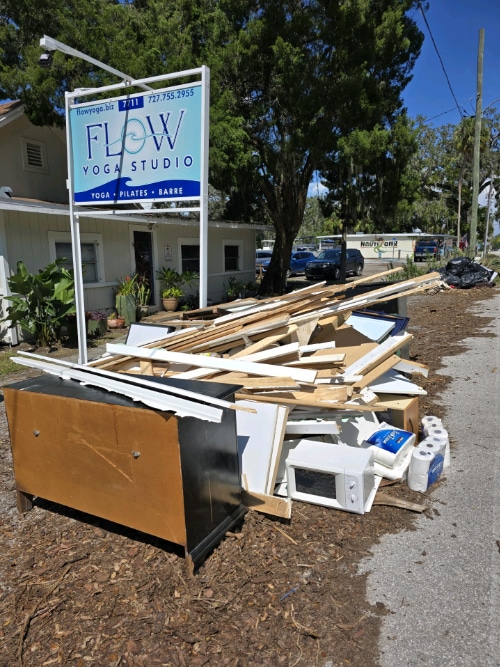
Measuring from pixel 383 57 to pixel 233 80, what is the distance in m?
4.59

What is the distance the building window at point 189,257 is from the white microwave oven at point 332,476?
12.6 metres

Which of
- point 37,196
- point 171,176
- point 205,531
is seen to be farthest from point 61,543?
point 37,196

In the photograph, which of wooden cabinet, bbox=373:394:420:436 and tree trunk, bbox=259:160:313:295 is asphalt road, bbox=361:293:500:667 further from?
tree trunk, bbox=259:160:313:295

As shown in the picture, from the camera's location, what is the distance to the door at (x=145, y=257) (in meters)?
13.4

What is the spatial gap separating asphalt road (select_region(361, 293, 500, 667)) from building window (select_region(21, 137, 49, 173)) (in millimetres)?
13259

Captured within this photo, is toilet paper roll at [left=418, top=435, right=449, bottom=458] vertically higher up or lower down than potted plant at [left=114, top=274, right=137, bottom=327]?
lower down

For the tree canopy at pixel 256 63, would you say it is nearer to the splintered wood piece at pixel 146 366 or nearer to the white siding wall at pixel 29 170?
the white siding wall at pixel 29 170

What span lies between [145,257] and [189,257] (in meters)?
2.22

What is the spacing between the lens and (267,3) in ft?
44.7

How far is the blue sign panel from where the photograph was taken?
15.3ft

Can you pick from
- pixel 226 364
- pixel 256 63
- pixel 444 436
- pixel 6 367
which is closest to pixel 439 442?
pixel 444 436

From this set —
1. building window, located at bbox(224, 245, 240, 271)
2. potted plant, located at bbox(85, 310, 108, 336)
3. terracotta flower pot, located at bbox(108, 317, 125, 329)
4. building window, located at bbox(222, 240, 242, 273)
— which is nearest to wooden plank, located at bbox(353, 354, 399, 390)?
potted plant, located at bbox(85, 310, 108, 336)

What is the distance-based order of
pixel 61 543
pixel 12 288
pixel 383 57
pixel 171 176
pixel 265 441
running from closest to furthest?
pixel 61 543 < pixel 265 441 < pixel 171 176 < pixel 12 288 < pixel 383 57

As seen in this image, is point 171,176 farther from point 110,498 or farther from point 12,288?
point 12,288
